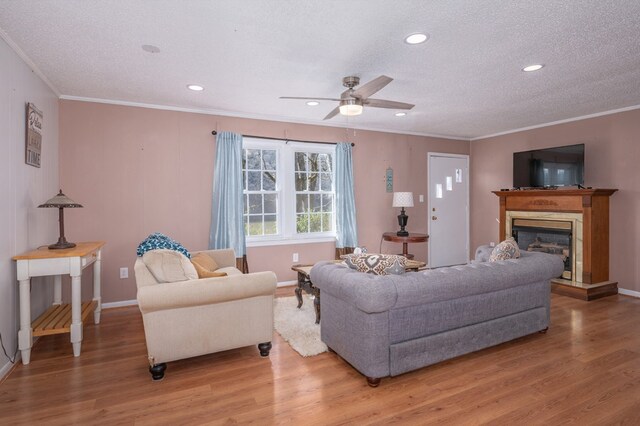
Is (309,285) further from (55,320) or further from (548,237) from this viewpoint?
(548,237)

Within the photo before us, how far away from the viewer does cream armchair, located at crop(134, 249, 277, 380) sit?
247 cm

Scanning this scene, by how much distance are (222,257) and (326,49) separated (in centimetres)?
254

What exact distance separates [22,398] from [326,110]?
13.3 ft

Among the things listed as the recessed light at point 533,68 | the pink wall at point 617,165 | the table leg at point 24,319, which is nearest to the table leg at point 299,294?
the table leg at point 24,319

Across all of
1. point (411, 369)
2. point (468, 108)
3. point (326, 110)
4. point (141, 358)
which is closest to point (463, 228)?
point (468, 108)

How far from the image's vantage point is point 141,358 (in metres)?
2.88

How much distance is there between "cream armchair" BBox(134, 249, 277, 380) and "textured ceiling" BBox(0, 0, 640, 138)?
1752mm

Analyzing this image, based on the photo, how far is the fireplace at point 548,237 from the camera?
4957 millimetres

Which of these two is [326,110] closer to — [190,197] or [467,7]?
[190,197]

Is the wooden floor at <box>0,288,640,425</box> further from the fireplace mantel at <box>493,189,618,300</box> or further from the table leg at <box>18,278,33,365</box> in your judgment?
the fireplace mantel at <box>493,189,618,300</box>

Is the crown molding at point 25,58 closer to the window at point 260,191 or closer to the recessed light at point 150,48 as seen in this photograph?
the recessed light at point 150,48

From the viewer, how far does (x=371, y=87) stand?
2971 mm

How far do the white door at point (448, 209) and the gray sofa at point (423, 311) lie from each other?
3.34 metres

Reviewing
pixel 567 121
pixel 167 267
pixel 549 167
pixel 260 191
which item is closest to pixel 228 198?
pixel 260 191
